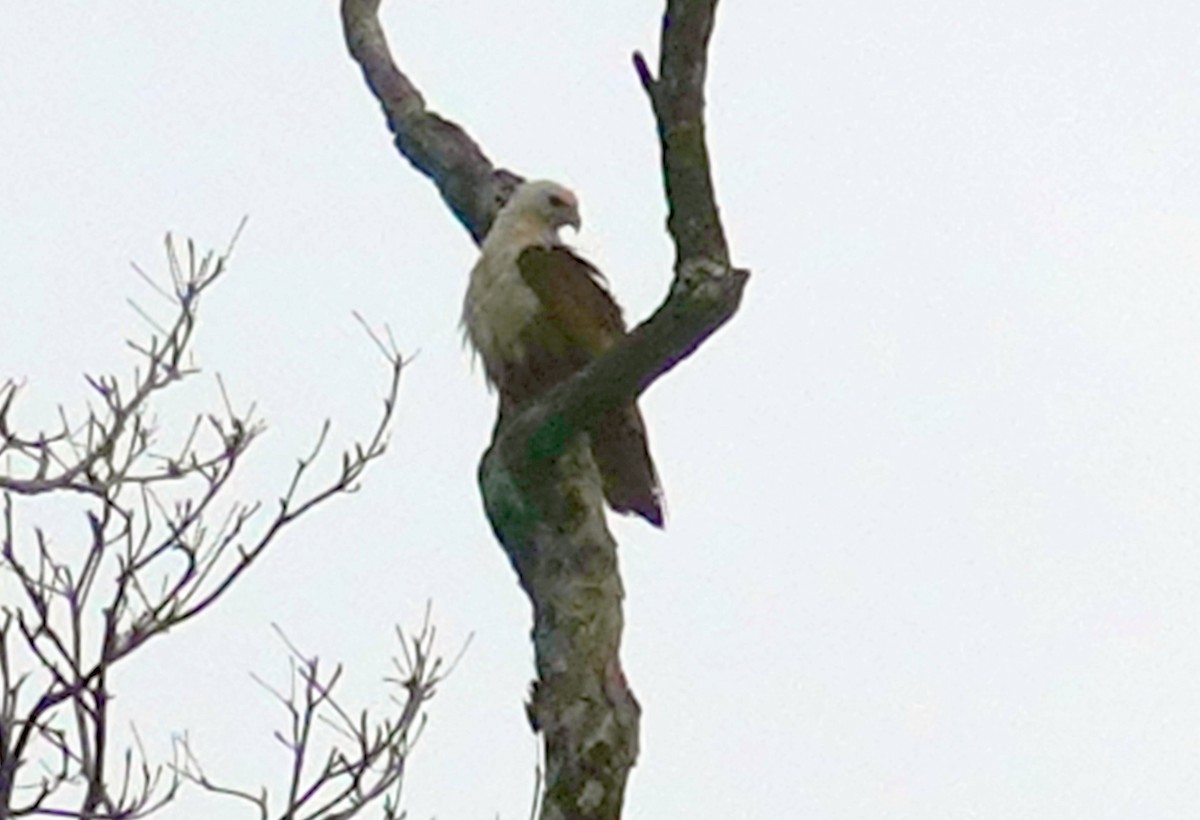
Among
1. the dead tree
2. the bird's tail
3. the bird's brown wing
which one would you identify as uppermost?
the bird's brown wing

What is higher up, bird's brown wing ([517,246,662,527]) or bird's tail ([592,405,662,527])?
bird's brown wing ([517,246,662,527])

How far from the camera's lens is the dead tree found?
13.4 ft

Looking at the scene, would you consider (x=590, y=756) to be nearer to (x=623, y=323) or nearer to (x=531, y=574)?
(x=531, y=574)

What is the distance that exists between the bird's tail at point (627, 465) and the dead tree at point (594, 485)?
0.16 meters

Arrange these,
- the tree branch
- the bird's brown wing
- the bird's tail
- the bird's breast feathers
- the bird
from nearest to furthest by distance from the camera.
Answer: the bird's tail
the tree branch
the bird's brown wing
the bird
the bird's breast feathers

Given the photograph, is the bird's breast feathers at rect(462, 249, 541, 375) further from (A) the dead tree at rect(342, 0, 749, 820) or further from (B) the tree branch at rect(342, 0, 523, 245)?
(A) the dead tree at rect(342, 0, 749, 820)

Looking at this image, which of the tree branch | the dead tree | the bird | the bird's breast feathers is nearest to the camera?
the dead tree

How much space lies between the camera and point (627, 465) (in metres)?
5.48

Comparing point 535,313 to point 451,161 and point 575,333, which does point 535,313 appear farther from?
point 451,161

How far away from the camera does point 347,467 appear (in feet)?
19.6

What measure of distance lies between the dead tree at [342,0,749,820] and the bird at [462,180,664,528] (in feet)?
3.16

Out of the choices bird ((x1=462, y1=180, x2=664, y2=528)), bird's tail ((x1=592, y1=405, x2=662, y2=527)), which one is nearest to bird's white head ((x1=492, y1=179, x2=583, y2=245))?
bird ((x1=462, y1=180, x2=664, y2=528))

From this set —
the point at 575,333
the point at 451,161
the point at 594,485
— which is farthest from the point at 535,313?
the point at 594,485

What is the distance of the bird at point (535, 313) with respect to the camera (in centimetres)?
588
